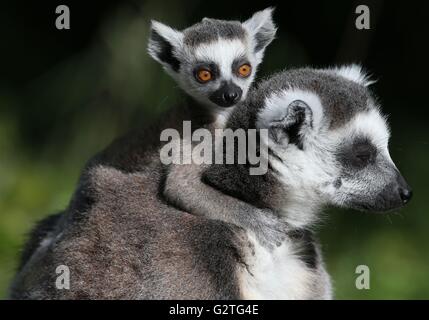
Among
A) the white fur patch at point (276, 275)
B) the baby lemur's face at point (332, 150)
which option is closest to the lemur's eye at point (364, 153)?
the baby lemur's face at point (332, 150)

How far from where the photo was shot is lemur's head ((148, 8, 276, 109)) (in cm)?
549

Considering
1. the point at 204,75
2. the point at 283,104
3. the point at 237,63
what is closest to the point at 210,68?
the point at 204,75

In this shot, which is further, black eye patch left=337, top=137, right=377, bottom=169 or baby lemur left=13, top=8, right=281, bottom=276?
baby lemur left=13, top=8, right=281, bottom=276

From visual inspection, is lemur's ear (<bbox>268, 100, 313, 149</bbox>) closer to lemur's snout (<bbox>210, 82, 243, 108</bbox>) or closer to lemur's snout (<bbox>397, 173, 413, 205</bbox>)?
lemur's snout (<bbox>397, 173, 413, 205</bbox>)

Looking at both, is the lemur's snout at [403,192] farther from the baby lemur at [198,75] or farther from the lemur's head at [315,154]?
the baby lemur at [198,75]

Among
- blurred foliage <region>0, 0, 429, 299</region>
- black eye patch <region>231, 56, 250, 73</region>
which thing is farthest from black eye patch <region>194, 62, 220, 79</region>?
blurred foliage <region>0, 0, 429, 299</region>

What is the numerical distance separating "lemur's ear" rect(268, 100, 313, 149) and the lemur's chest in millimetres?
568

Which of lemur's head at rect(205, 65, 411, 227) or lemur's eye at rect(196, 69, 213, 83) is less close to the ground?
lemur's eye at rect(196, 69, 213, 83)

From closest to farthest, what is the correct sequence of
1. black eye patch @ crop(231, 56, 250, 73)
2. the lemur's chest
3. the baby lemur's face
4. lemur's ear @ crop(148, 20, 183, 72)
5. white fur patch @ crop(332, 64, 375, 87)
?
the lemur's chest
the baby lemur's face
white fur patch @ crop(332, 64, 375, 87)
black eye patch @ crop(231, 56, 250, 73)
lemur's ear @ crop(148, 20, 183, 72)

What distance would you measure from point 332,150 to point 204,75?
5.05 ft

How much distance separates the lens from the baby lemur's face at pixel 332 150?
4219 millimetres

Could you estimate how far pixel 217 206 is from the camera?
431 centimetres
